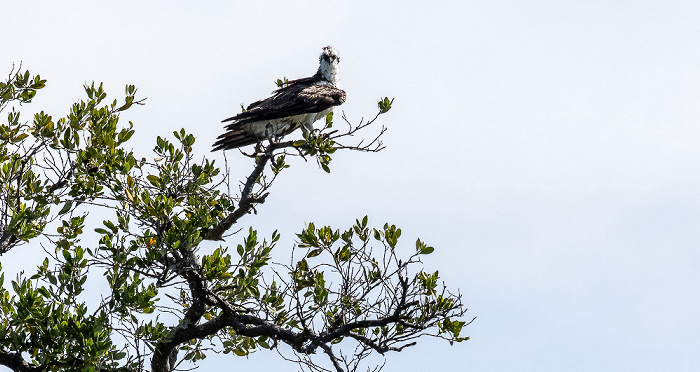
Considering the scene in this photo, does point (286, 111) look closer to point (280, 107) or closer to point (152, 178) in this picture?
point (280, 107)

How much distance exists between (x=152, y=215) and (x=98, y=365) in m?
1.42

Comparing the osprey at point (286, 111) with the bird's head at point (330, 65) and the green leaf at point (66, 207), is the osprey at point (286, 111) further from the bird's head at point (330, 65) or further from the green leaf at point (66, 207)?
the green leaf at point (66, 207)

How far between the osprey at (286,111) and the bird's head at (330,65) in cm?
2

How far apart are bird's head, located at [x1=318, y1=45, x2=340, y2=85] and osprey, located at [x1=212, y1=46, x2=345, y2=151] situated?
16 mm

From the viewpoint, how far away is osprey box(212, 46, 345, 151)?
11.1 metres

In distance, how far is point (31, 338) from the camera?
826cm

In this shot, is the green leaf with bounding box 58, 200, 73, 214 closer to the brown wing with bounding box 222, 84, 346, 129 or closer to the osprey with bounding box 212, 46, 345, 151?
the osprey with bounding box 212, 46, 345, 151

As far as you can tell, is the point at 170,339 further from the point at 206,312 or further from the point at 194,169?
the point at 194,169

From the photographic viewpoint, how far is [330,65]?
13391mm

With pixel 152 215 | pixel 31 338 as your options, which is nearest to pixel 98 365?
pixel 31 338

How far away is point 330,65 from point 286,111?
2.08m

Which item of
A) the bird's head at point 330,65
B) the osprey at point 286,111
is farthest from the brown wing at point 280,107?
the bird's head at point 330,65

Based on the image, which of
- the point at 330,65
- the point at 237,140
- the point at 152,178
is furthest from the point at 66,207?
the point at 330,65

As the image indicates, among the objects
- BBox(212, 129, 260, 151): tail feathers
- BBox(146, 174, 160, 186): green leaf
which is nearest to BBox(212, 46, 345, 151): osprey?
BBox(212, 129, 260, 151): tail feathers
